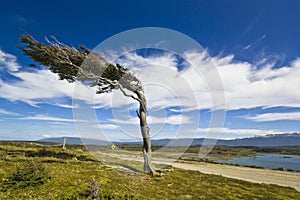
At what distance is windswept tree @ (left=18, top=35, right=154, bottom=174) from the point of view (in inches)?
655

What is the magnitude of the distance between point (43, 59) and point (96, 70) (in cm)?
421

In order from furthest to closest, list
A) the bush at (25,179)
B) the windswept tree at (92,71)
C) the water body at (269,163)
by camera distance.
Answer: the water body at (269,163) < the windswept tree at (92,71) < the bush at (25,179)

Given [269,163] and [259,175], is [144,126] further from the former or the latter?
[269,163]

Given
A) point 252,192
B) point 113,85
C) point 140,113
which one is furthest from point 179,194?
point 113,85

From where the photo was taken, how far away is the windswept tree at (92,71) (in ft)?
54.5

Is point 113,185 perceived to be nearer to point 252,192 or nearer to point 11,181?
point 11,181

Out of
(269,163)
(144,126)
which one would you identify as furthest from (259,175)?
(269,163)

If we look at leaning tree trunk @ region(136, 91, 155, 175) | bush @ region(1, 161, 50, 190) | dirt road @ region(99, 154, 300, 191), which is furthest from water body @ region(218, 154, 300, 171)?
bush @ region(1, 161, 50, 190)

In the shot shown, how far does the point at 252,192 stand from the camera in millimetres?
12703

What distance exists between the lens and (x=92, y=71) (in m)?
18.5

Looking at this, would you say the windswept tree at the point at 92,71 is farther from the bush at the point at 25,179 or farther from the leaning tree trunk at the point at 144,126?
the bush at the point at 25,179

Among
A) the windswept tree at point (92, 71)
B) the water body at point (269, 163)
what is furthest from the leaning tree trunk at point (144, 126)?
the water body at point (269, 163)

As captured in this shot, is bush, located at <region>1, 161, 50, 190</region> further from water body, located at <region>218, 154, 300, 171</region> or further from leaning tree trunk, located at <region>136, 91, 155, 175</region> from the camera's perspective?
water body, located at <region>218, 154, 300, 171</region>

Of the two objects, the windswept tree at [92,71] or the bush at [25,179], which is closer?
the bush at [25,179]
